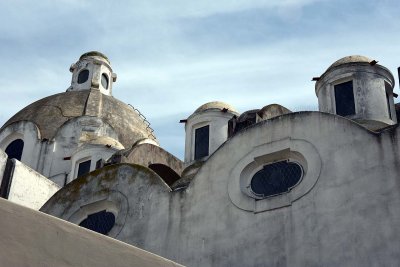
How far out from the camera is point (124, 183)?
20.4m

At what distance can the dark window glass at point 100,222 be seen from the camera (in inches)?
794

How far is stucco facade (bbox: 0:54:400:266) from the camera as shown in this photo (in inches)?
609

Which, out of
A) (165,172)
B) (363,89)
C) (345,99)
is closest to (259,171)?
(345,99)

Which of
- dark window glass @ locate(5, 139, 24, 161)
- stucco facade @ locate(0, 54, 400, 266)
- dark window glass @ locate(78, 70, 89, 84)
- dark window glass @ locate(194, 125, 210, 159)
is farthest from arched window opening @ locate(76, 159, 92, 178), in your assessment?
dark window glass @ locate(78, 70, 89, 84)

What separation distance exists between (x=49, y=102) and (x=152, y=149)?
44.1ft

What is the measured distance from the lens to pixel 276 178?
17.6 m

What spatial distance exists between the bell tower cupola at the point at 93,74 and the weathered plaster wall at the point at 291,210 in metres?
22.3

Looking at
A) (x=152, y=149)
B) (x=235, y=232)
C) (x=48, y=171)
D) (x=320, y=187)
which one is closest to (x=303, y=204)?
(x=320, y=187)

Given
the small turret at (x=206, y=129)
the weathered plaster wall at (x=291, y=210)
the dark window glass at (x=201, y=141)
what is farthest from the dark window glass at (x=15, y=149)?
the weathered plaster wall at (x=291, y=210)

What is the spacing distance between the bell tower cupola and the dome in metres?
1.68

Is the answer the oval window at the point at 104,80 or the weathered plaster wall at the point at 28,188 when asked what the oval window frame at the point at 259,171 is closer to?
the weathered plaster wall at the point at 28,188

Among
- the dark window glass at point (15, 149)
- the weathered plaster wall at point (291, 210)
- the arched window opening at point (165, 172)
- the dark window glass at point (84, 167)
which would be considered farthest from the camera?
the dark window glass at point (15, 149)

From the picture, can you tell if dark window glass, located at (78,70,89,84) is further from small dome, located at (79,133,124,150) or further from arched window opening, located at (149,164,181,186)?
arched window opening, located at (149,164,181,186)

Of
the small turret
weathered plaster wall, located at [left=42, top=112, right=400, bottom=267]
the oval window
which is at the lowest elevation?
weathered plaster wall, located at [left=42, top=112, right=400, bottom=267]
